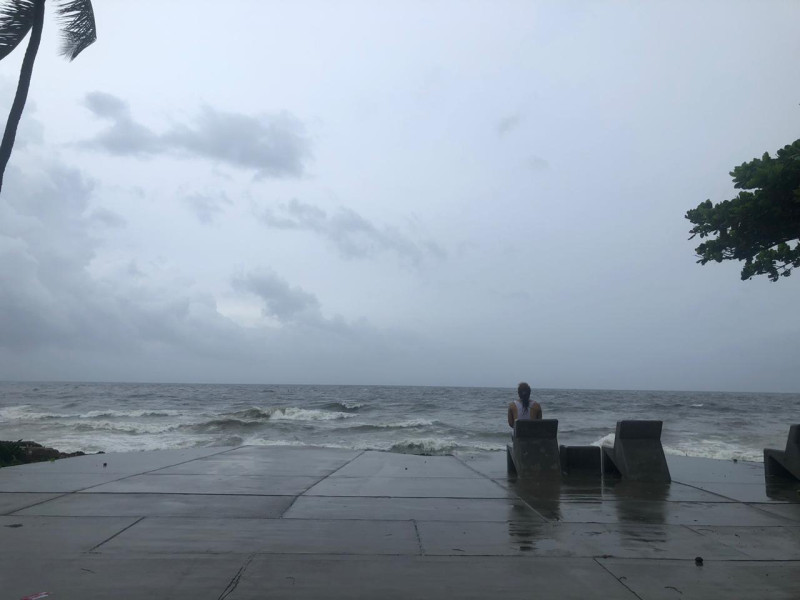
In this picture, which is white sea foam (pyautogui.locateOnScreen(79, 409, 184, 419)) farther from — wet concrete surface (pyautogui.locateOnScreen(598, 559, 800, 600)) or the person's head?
wet concrete surface (pyautogui.locateOnScreen(598, 559, 800, 600))

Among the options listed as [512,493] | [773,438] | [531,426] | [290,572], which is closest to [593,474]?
[531,426]

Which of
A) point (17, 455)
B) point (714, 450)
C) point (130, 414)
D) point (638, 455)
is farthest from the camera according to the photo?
point (130, 414)

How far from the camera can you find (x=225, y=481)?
9.51m

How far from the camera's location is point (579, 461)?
10.8 metres

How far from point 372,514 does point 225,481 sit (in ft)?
10.2

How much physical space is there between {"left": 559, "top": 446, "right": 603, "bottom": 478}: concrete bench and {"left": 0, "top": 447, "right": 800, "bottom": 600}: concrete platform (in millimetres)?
878

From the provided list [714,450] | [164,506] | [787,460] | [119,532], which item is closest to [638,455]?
[787,460]

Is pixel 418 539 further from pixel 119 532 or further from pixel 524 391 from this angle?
pixel 524 391

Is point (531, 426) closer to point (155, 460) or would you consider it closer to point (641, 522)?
point (641, 522)

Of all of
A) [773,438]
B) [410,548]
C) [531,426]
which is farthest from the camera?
[773,438]

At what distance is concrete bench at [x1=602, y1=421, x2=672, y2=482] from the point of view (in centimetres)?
1004

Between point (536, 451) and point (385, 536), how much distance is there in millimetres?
4684

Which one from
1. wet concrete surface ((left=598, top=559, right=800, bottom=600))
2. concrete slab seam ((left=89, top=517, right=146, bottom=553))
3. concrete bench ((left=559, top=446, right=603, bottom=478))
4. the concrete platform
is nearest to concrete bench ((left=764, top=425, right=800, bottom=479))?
the concrete platform

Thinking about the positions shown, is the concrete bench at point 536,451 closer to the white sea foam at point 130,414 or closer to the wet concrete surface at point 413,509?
the wet concrete surface at point 413,509
